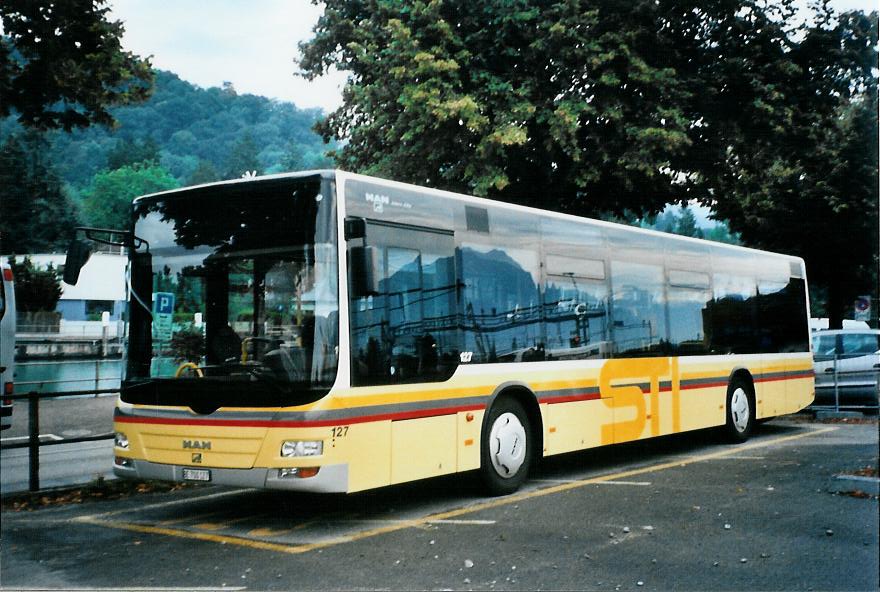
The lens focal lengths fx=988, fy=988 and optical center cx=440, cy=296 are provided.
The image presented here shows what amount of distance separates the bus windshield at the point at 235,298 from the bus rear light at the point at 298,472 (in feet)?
1.78

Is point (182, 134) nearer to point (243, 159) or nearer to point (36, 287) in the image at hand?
point (243, 159)

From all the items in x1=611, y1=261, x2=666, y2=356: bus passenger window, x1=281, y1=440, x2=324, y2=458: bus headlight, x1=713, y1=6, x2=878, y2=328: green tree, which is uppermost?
x1=713, y1=6, x2=878, y2=328: green tree

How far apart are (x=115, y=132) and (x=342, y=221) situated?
544 centimetres

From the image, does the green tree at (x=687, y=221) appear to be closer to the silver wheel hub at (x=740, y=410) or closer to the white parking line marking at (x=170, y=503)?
the silver wheel hub at (x=740, y=410)

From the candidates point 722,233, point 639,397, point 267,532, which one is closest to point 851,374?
point 722,233

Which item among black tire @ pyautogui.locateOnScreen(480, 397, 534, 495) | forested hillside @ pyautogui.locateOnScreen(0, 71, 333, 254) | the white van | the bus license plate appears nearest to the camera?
the bus license plate

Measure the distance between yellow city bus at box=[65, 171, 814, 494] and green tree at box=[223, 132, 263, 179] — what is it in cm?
116

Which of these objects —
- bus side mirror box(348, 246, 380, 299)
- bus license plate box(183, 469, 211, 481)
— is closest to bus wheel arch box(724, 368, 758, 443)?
bus side mirror box(348, 246, 380, 299)

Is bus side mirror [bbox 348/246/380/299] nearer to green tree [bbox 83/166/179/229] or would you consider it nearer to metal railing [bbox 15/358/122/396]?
green tree [bbox 83/166/179/229]

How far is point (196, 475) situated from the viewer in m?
8.22

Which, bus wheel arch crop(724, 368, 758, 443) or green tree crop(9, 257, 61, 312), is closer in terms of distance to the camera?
bus wheel arch crop(724, 368, 758, 443)

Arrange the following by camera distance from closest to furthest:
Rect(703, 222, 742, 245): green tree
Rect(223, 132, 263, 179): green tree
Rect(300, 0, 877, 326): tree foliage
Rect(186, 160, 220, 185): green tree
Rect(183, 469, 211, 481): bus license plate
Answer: Rect(183, 469, 211, 481): bus license plate → Rect(186, 160, 220, 185): green tree → Rect(223, 132, 263, 179): green tree → Rect(300, 0, 877, 326): tree foliage → Rect(703, 222, 742, 245): green tree

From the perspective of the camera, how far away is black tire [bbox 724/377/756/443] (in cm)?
1480

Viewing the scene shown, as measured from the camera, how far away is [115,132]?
Result: 487 inches
